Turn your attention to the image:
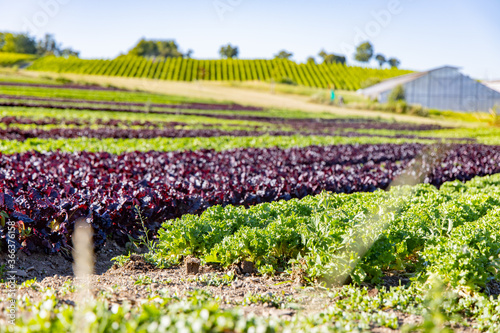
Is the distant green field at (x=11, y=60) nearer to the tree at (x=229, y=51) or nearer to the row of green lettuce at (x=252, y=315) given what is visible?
the tree at (x=229, y=51)

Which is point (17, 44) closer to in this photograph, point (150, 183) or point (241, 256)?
point (150, 183)

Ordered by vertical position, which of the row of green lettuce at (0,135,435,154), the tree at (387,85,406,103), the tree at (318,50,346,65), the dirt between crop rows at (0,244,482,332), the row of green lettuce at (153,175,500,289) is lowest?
the dirt between crop rows at (0,244,482,332)

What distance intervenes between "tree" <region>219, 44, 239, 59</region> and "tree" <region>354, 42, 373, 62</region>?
3380 centimetres

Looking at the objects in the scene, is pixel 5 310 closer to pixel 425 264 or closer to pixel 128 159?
pixel 425 264

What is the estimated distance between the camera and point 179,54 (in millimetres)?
114375

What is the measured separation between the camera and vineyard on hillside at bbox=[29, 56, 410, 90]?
84000mm

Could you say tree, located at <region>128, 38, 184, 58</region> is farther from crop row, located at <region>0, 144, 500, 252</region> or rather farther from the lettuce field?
the lettuce field

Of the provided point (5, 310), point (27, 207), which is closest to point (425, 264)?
point (5, 310)

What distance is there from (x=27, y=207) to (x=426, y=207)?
16.1 feet

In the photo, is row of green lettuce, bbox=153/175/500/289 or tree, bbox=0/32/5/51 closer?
row of green lettuce, bbox=153/175/500/289

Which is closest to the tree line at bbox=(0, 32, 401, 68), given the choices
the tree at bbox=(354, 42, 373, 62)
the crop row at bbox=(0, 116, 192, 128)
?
the tree at bbox=(354, 42, 373, 62)

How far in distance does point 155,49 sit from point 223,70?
94.1 ft

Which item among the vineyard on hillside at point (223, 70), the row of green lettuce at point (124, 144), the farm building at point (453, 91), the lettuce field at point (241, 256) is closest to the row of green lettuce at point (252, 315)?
the lettuce field at point (241, 256)

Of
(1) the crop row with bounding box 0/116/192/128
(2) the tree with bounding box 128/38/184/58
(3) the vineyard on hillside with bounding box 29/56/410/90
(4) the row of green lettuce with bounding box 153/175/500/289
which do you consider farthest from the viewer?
(2) the tree with bounding box 128/38/184/58
